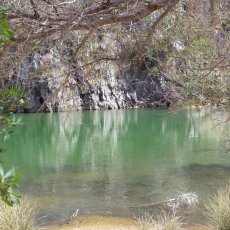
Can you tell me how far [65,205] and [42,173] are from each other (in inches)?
140

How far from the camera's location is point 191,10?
12.1ft

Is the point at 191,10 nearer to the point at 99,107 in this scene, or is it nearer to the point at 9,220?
the point at 9,220

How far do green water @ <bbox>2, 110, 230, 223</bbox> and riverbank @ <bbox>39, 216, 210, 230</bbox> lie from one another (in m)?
0.35

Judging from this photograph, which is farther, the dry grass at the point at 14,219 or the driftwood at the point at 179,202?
the driftwood at the point at 179,202

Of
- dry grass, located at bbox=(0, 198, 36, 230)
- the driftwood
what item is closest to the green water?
the driftwood

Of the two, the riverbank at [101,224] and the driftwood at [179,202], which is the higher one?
the driftwood at [179,202]

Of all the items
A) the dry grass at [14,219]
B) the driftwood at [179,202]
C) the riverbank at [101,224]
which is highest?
the dry grass at [14,219]

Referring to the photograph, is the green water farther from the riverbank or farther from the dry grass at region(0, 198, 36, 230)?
the dry grass at region(0, 198, 36, 230)

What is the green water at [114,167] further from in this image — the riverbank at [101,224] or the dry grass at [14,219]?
the dry grass at [14,219]

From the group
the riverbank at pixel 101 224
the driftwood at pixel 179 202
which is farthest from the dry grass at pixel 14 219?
the driftwood at pixel 179 202

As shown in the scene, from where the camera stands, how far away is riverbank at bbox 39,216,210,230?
22.6 ft

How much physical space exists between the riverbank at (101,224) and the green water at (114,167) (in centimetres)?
35

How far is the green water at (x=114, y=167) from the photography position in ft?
28.7

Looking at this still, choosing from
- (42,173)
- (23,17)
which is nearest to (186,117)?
(42,173)
